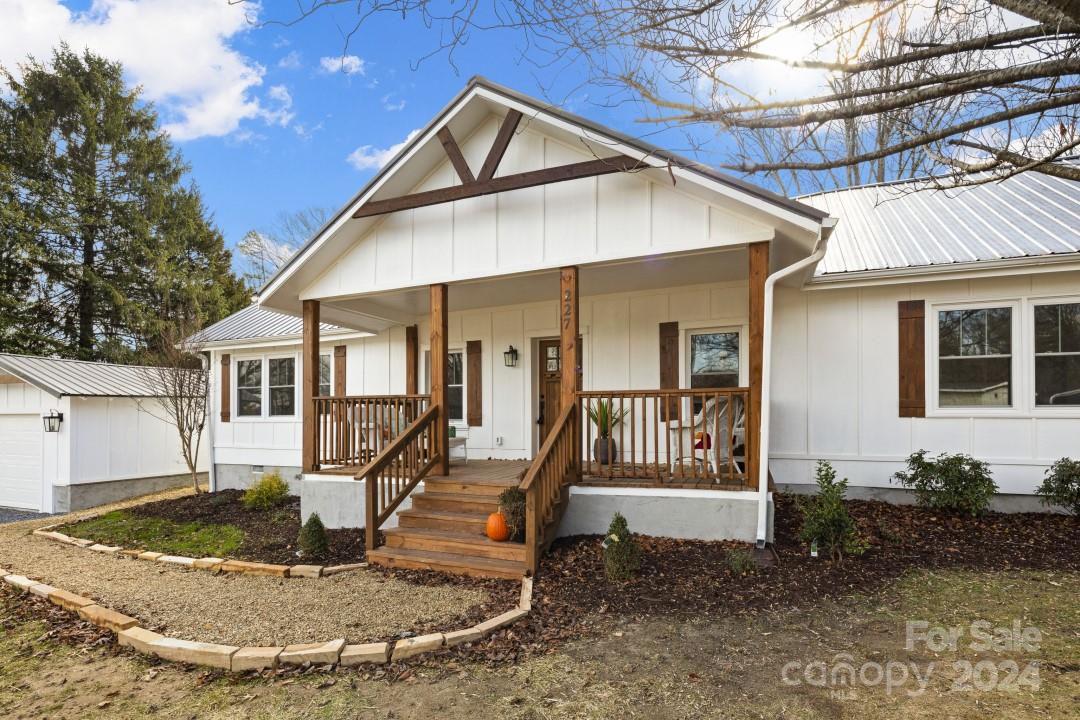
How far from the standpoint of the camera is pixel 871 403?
7074 mm

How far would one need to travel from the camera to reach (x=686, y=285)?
788 centimetres

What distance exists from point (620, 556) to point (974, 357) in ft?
17.1

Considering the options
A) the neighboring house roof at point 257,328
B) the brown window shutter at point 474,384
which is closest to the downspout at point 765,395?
the brown window shutter at point 474,384

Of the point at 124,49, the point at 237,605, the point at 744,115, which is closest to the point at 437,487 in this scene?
the point at 237,605

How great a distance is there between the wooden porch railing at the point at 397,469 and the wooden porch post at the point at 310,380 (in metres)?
1.47

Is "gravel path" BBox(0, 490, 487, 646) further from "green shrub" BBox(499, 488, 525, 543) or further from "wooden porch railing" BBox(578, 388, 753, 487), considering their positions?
"wooden porch railing" BBox(578, 388, 753, 487)

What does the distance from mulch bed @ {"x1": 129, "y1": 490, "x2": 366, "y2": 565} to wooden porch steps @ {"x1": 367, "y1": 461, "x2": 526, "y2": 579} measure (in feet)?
1.89

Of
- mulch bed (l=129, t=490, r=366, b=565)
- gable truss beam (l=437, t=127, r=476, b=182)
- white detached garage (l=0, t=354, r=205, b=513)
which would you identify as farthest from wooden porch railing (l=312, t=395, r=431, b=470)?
white detached garage (l=0, t=354, r=205, b=513)

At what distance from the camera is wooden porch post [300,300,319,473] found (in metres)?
7.54

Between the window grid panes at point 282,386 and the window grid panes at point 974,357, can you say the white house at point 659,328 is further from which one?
the window grid panes at point 282,386

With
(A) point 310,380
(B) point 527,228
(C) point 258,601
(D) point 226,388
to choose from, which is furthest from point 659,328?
(D) point 226,388

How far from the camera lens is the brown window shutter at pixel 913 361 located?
685 cm

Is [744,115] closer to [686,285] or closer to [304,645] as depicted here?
[304,645]

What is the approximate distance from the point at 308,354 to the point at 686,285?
211 inches
